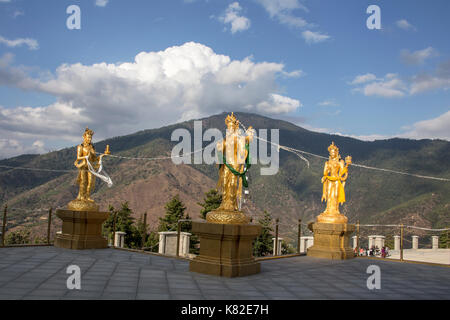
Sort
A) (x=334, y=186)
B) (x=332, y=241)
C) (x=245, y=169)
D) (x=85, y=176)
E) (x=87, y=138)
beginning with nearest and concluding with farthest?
(x=245, y=169) → (x=85, y=176) → (x=87, y=138) → (x=332, y=241) → (x=334, y=186)

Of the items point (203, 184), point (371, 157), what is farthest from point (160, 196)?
point (371, 157)

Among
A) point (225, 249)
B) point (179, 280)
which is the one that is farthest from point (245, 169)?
point (179, 280)

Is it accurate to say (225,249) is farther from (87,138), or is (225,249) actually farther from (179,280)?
(87,138)

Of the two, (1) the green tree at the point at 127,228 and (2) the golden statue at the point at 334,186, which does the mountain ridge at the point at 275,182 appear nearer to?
Result: (1) the green tree at the point at 127,228

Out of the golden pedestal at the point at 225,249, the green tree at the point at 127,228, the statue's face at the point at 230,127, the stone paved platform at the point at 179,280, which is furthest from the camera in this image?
the green tree at the point at 127,228

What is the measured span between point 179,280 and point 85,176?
18.9 feet

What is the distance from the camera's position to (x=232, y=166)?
7.55 meters

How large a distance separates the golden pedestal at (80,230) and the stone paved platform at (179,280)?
28.9 inches

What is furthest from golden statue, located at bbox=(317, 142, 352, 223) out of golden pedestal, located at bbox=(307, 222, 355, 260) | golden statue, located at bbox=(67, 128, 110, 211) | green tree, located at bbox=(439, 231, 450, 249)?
green tree, located at bbox=(439, 231, 450, 249)

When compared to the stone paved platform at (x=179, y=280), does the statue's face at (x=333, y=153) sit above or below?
above

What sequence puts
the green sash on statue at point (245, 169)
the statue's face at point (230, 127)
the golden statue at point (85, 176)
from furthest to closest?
the golden statue at point (85, 176), the statue's face at point (230, 127), the green sash on statue at point (245, 169)

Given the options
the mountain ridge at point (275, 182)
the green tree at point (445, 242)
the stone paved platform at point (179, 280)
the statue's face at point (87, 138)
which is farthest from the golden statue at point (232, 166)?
the mountain ridge at point (275, 182)

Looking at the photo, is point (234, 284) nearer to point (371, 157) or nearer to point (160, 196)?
point (160, 196)

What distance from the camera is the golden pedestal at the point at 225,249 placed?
23.1 ft
